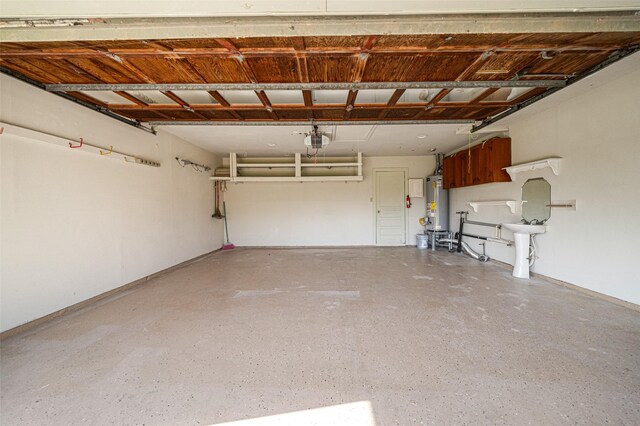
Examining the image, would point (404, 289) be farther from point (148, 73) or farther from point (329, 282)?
point (148, 73)

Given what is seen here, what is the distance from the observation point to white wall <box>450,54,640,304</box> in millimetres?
2658

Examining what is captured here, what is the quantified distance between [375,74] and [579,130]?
2.90 metres

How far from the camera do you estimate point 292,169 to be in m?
6.73

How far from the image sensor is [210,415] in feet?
4.50

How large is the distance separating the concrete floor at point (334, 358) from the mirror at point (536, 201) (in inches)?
40.9

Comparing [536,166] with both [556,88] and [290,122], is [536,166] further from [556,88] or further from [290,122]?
[290,122]

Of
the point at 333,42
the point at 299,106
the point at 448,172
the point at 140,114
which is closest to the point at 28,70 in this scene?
the point at 140,114

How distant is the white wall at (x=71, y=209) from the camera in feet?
7.61

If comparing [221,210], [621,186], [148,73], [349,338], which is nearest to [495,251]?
[621,186]

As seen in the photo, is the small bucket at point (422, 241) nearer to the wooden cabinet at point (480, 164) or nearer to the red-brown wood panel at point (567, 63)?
the wooden cabinet at point (480, 164)

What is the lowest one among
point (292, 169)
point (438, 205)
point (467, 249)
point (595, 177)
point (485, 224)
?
point (467, 249)

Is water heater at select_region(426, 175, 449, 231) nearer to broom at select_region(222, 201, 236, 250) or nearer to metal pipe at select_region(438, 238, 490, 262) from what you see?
metal pipe at select_region(438, 238, 490, 262)

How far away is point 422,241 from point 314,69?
18.0ft

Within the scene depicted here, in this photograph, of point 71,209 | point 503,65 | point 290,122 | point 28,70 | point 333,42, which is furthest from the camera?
point 290,122
